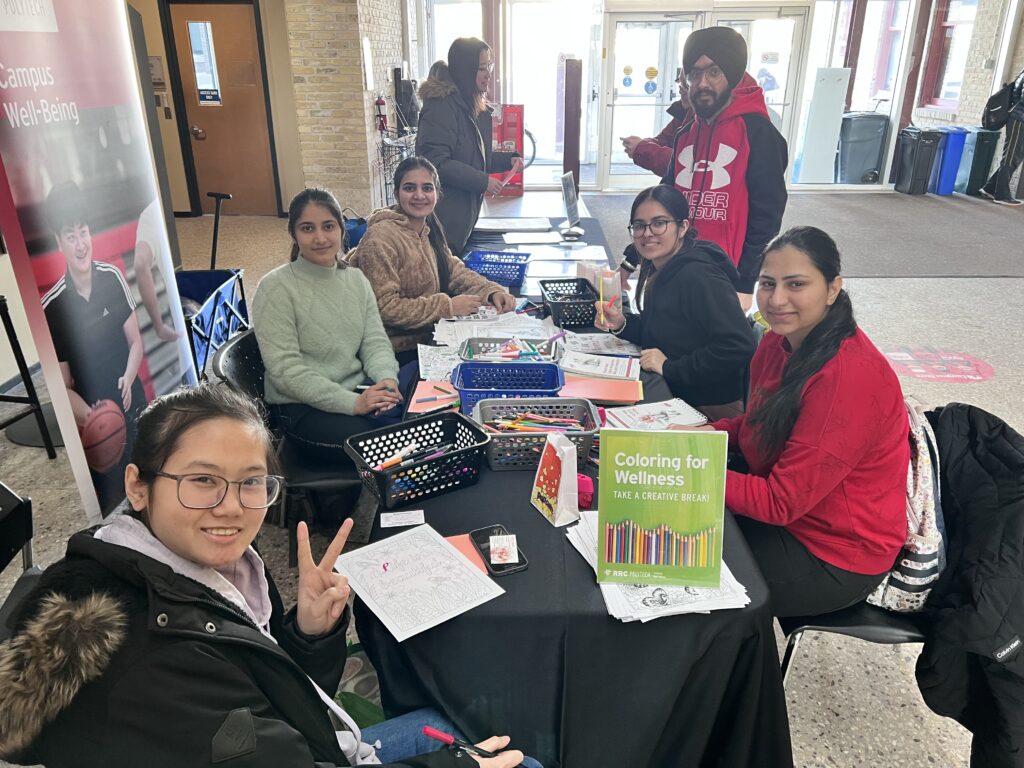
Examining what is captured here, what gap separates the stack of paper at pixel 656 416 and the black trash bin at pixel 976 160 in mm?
8591

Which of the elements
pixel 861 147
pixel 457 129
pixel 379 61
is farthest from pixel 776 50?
pixel 457 129

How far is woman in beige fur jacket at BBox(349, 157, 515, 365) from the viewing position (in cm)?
268

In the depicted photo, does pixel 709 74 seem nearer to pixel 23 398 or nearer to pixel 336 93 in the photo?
pixel 23 398

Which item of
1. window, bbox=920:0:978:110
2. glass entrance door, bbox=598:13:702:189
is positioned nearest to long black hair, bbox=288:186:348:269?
glass entrance door, bbox=598:13:702:189

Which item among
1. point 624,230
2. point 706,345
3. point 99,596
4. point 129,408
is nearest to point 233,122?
point 624,230

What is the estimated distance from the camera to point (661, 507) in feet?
4.36

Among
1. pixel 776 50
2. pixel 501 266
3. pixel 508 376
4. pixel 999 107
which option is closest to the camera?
pixel 508 376

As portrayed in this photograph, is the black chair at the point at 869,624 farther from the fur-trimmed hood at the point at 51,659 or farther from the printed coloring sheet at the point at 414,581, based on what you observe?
the fur-trimmed hood at the point at 51,659

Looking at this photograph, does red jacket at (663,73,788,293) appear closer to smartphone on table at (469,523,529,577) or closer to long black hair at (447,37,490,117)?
long black hair at (447,37,490,117)

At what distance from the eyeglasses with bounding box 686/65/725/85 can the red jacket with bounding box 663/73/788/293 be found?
0.10 metres

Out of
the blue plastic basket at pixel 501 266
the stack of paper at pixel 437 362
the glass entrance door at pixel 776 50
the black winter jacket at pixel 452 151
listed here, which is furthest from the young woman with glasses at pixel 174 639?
the glass entrance door at pixel 776 50

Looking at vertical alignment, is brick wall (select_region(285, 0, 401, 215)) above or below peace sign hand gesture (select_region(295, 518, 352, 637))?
above

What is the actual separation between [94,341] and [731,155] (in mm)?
2559

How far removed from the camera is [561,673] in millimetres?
1259
